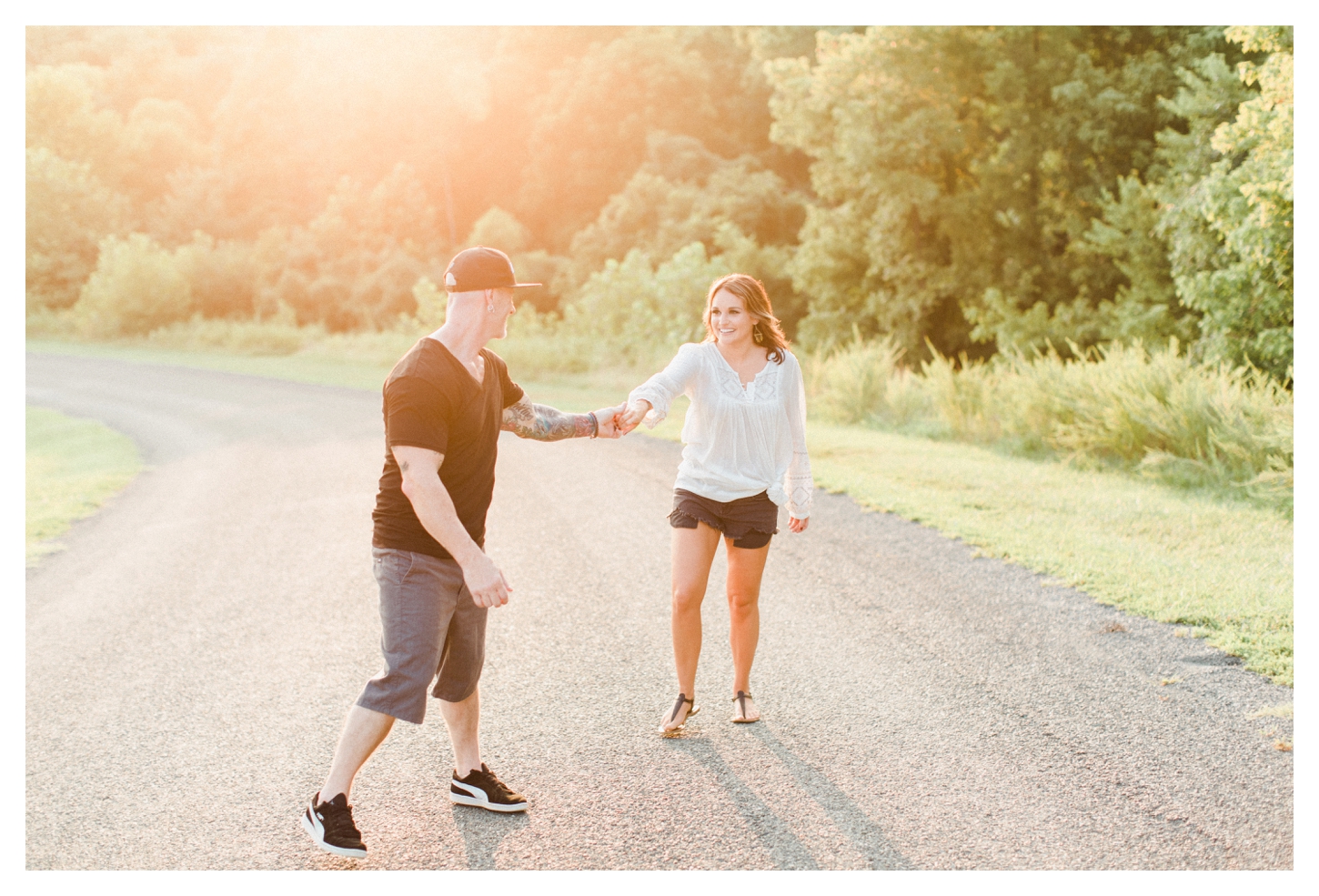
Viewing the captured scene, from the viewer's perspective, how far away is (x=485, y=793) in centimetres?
394

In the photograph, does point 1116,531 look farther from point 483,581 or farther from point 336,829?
point 336,829

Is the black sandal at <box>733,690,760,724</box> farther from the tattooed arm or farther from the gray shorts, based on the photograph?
the gray shorts

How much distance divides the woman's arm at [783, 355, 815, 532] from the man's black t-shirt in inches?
55.9

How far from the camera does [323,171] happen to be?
201 feet

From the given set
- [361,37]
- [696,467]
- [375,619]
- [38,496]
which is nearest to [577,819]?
[696,467]

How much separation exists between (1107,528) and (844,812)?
5.80 meters

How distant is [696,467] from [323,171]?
2454 inches

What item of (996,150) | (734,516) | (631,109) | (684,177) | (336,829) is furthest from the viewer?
(631,109)

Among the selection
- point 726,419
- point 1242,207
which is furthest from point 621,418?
point 1242,207

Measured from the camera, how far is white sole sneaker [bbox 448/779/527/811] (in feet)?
12.8

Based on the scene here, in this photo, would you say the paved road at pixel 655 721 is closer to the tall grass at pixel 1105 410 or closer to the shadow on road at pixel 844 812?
the shadow on road at pixel 844 812

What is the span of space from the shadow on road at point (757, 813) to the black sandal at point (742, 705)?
268 millimetres

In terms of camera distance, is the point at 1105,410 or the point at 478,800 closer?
the point at 478,800

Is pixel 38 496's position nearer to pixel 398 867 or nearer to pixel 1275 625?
pixel 398 867
